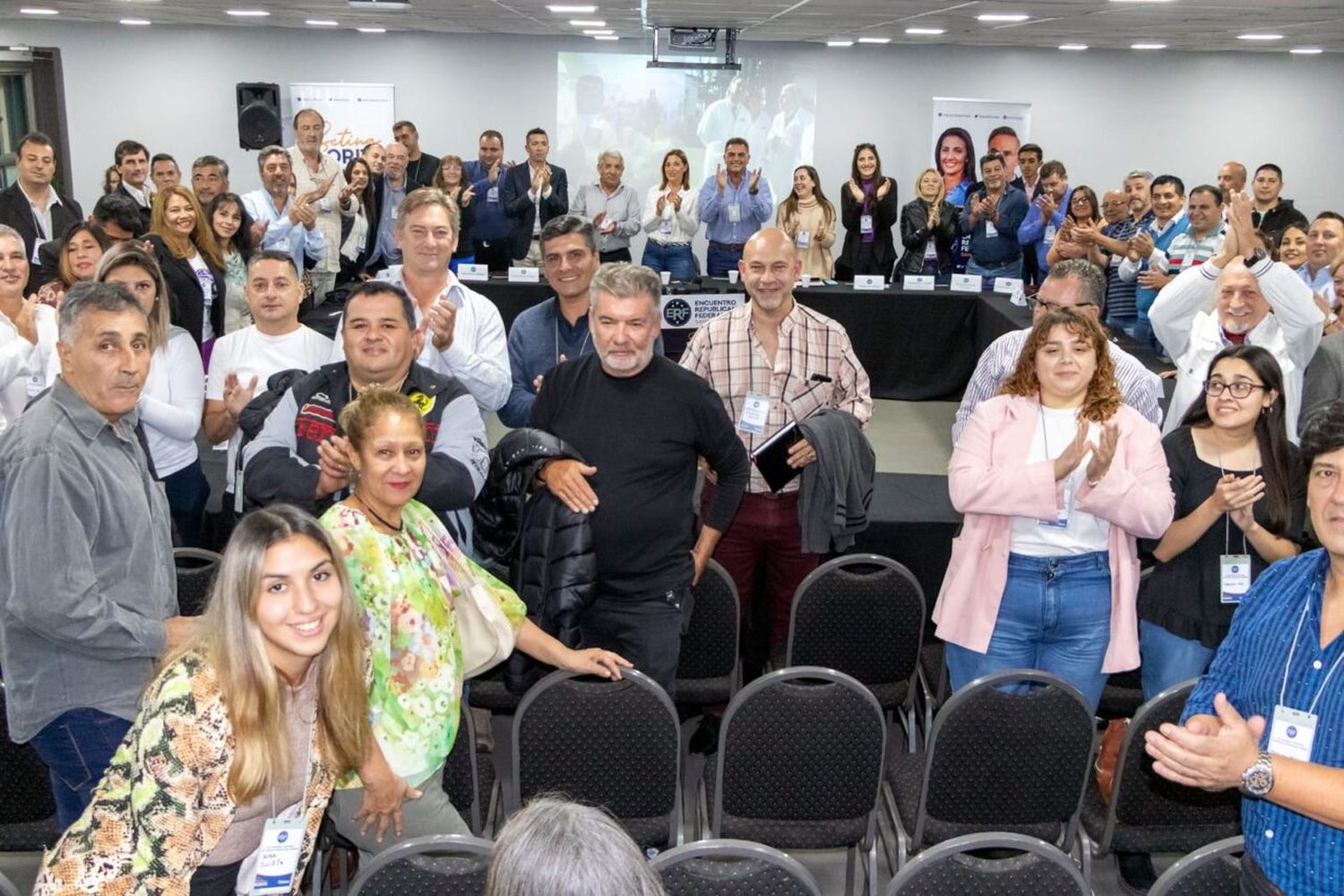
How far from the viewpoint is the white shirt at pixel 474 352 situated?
352 cm

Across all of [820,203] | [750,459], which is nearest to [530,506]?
[750,459]

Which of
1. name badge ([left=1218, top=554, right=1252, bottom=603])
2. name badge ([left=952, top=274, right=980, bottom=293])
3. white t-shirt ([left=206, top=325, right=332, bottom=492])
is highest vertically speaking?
white t-shirt ([left=206, top=325, right=332, bottom=492])

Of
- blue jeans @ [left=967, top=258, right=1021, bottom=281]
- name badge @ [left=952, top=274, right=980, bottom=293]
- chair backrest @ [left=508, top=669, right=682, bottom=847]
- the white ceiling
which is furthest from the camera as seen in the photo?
blue jeans @ [left=967, top=258, right=1021, bottom=281]

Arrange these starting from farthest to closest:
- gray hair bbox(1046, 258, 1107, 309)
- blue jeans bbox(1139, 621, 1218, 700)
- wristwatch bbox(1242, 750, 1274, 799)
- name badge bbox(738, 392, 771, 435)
Result: gray hair bbox(1046, 258, 1107, 309)
name badge bbox(738, 392, 771, 435)
blue jeans bbox(1139, 621, 1218, 700)
wristwatch bbox(1242, 750, 1274, 799)

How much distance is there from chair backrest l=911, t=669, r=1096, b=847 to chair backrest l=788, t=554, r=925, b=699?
2.33 ft

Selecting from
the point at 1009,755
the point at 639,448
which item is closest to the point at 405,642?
the point at 639,448

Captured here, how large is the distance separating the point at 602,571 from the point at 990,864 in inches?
49.5

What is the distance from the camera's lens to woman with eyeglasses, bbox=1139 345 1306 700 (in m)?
3.00

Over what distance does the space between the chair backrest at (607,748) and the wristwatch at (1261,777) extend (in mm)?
1242

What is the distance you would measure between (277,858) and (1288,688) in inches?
67.8

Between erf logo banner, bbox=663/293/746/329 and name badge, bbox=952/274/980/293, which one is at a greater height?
name badge, bbox=952/274/980/293

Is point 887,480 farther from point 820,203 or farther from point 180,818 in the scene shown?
point 820,203

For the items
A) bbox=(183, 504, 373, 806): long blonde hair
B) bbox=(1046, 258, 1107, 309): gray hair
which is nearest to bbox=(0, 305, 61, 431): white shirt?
bbox=(183, 504, 373, 806): long blonde hair

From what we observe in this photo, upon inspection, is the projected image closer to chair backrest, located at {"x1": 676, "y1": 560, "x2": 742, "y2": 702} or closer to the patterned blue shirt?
chair backrest, located at {"x1": 676, "y1": 560, "x2": 742, "y2": 702}
